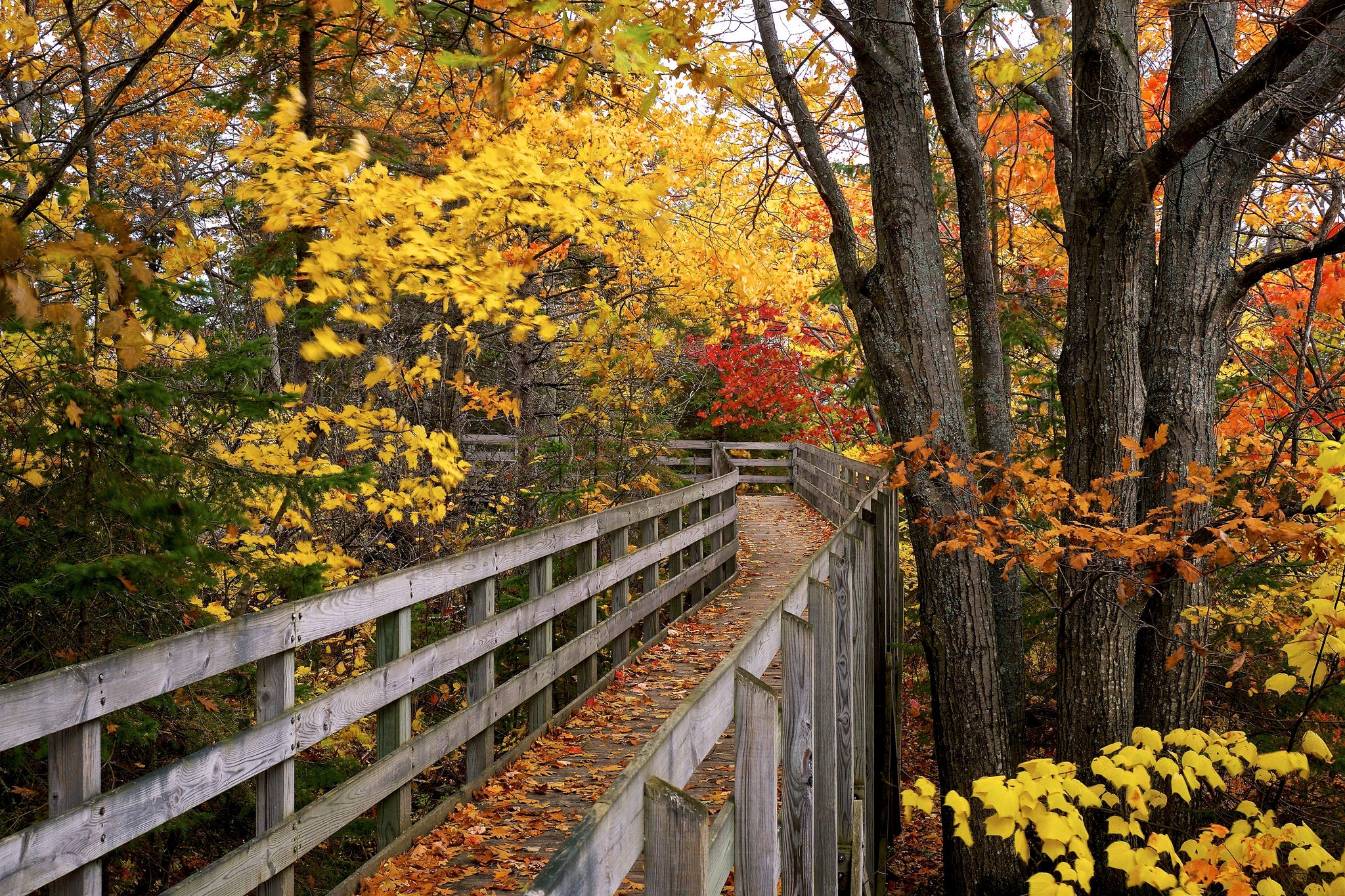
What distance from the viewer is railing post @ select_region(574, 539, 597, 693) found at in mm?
6656

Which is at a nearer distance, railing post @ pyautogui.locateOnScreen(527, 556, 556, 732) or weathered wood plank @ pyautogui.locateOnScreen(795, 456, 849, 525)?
railing post @ pyautogui.locateOnScreen(527, 556, 556, 732)

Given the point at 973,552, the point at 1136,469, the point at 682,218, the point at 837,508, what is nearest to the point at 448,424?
the point at 682,218

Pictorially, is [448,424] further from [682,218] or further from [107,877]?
[107,877]

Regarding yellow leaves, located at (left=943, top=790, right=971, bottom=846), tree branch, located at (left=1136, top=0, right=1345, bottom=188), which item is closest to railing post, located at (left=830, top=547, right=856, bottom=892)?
yellow leaves, located at (left=943, top=790, right=971, bottom=846)

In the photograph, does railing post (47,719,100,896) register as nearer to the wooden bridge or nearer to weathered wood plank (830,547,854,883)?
the wooden bridge

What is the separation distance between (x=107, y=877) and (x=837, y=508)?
31.1 ft

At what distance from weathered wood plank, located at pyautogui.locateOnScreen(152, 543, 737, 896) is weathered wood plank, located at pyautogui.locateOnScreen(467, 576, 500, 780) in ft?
0.22

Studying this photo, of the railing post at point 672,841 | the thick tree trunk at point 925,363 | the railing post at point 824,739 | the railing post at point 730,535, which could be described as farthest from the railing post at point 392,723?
the railing post at point 730,535

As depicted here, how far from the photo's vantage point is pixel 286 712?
3578 mm

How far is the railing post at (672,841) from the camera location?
1.37 meters

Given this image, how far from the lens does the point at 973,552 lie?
6.77m

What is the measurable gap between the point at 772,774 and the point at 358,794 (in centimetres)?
251

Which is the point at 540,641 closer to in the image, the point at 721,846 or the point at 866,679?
the point at 866,679

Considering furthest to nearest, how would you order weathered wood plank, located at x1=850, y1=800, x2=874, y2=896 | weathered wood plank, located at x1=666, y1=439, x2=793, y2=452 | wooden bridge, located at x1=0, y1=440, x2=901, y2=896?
weathered wood plank, located at x1=666, y1=439, x2=793, y2=452 → weathered wood plank, located at x1=850, y1=800, x2=874, y2=896 → wooden bridge, located at x1=0, y1=440, x2=901, y2=896
